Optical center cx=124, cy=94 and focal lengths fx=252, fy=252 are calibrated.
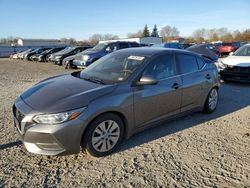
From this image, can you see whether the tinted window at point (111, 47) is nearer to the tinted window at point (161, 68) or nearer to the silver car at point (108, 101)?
the silver car at point (108, 101)

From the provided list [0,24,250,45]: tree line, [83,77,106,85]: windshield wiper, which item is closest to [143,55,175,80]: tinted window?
[83,77,106,85]: windshield wiper

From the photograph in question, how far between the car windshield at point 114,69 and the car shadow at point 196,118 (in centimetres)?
109

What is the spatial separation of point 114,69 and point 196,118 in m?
2.25

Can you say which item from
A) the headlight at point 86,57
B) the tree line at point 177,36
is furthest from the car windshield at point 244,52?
the tree line at point 177,36

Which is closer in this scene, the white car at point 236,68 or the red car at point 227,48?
the white car at point 236,68

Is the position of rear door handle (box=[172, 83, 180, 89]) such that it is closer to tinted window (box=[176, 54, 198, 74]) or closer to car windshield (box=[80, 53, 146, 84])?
tinted window (box=[176, 54, 198, 74])

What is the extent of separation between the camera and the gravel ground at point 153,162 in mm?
3098

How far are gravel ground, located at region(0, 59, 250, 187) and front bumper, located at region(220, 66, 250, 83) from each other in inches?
179

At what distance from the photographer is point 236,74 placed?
918 cm

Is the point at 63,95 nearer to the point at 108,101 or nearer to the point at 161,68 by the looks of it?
the point at 108,101

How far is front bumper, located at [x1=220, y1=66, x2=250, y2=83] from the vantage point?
894 cm

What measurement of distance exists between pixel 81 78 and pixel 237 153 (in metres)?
2.80

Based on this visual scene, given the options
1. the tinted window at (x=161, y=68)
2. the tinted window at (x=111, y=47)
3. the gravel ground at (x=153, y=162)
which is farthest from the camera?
the tinted window at (x=111, y=47)

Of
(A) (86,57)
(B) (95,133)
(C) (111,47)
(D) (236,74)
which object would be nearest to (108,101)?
(B) (95,133)
